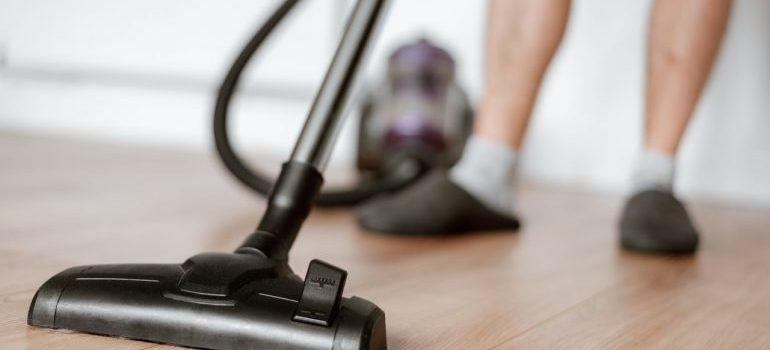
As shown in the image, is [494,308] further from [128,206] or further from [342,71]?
[128,206]

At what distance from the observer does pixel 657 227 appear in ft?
4.07

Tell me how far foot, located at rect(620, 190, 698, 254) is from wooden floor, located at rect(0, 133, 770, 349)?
0.08ft

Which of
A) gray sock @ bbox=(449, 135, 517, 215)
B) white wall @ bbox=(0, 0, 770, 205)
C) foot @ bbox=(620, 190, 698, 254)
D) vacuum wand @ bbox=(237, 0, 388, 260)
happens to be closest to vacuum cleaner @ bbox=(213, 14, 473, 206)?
white wall @ bbox=(0, 0, 770, 205)

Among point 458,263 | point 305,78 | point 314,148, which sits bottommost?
point 458,263

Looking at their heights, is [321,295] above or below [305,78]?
below

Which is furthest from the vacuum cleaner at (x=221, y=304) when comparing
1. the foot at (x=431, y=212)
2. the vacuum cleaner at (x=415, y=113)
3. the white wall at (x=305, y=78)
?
the white wall at (x=305, y=78)

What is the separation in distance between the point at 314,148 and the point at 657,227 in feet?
2.01

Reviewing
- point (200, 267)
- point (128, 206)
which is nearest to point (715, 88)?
point (128, 206)

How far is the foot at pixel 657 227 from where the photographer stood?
4.05ft

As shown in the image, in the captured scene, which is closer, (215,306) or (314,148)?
(215,306)

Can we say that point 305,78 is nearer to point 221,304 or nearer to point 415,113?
point 415,113

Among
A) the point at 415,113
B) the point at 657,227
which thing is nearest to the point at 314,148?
the point at 657,227

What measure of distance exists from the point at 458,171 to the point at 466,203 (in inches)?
2.8

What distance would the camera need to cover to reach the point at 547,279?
104 centimetres
